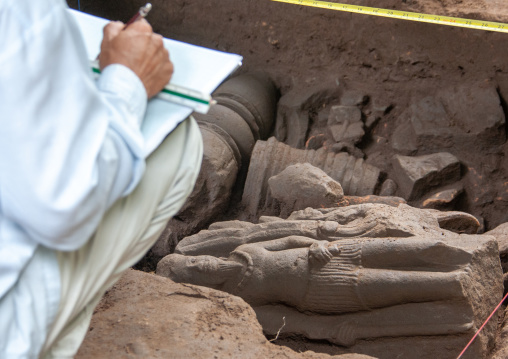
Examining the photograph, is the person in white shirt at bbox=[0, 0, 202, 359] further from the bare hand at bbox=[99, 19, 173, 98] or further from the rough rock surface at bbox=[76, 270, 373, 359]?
the rough rock surface at bbox=[76, 270, 373, 359]

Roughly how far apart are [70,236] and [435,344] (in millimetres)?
1774

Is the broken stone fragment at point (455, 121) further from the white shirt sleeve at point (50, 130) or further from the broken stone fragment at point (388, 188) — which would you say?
the white shirt sleeve at point (50, 130)

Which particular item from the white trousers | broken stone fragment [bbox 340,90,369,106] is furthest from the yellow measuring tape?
the white trousers

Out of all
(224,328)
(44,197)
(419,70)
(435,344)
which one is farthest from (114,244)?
(419,70)

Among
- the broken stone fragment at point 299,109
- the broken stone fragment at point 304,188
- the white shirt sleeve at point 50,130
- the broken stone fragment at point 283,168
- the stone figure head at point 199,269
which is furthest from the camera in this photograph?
the broken stone fragment at point 299,109

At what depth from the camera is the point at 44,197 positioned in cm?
116

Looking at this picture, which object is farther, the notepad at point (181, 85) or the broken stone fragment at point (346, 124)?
the broken stone fragment at point (346, 124)

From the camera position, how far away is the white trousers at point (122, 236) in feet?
4.67

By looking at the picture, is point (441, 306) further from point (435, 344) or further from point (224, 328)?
point (224, 328)

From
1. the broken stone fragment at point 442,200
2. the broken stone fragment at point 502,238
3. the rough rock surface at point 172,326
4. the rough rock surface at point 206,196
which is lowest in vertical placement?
the rough rock surface at point 206,196

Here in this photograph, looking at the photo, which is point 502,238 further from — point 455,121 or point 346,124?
point 346,124

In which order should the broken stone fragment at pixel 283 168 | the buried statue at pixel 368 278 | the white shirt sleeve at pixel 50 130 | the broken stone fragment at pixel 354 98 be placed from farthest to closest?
1. the broken stone fragment at pixel 354 98
2. the broken stone fragment at pixel 283 168
3. the buried statue at pixel 368 278
4. the white shirt sleeve at pixel 50 130

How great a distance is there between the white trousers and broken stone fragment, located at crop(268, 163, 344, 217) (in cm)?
173

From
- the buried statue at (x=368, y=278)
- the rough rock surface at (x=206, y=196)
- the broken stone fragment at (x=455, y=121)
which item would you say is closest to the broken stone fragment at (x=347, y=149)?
the broken stone fragment at (x=455, y=121)
